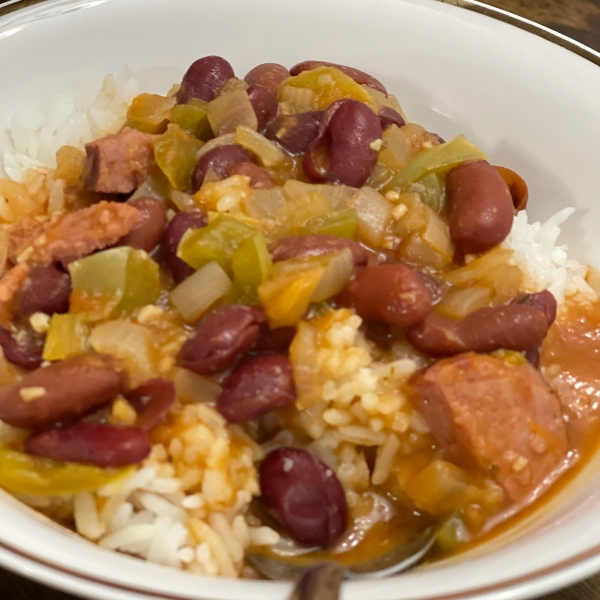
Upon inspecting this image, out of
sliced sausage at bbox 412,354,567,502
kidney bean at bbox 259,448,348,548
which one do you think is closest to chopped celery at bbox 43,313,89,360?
kidney bean at bbox 259,448,348,548

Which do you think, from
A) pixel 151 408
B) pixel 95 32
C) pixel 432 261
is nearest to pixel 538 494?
pixel 432 261

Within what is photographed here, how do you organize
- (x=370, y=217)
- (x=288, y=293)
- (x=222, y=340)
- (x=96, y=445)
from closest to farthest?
(x=96, y=445) → (x=222, y=340) → (x=288, y=293) → (x=370, y=217)

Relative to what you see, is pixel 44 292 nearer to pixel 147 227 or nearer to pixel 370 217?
pixel 147 227

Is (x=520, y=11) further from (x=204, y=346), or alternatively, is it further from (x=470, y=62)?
(x=204, y=346)

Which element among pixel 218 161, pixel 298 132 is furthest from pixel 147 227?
pixel 298 132

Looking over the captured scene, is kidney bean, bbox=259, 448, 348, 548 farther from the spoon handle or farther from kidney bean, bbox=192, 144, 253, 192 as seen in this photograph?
kidney bean, bbox=192, 144, 253, 192

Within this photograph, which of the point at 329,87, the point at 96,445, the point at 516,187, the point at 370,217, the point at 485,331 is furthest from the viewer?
the point at 516,187
